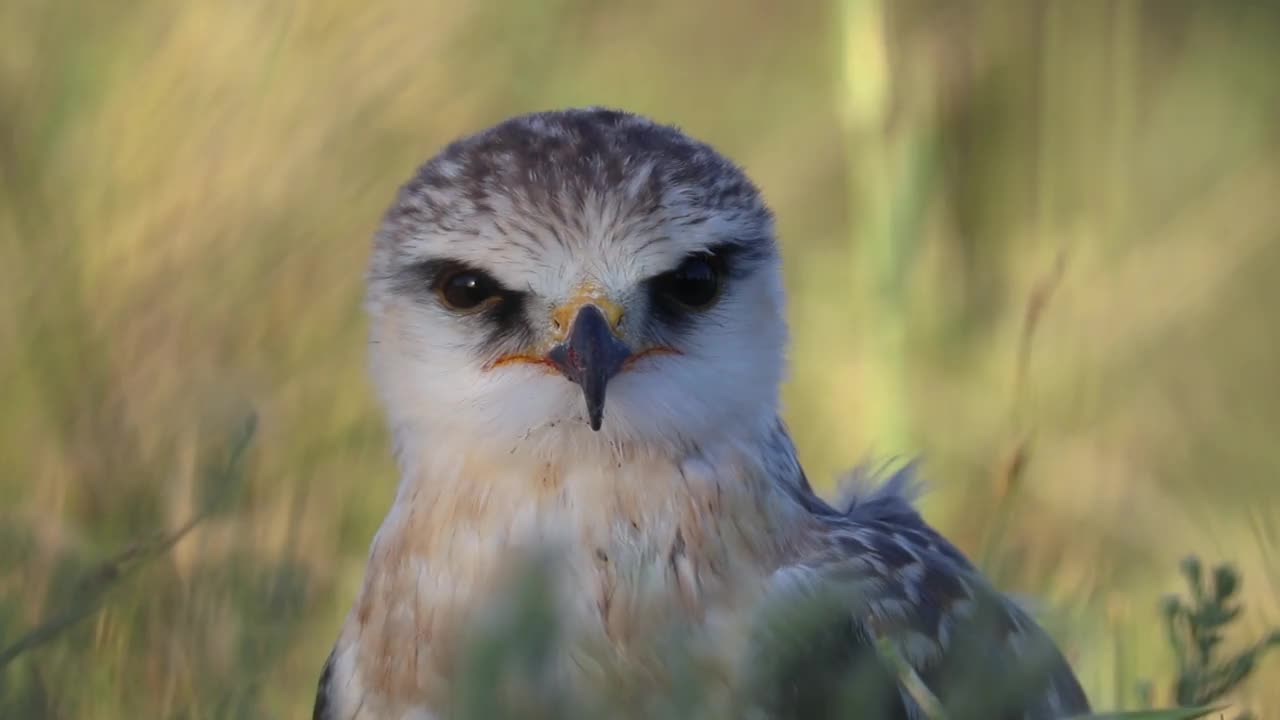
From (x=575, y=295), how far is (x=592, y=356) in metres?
0.19

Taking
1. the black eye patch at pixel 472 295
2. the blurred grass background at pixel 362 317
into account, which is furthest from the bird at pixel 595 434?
the blurred grass background at pixel 362 317

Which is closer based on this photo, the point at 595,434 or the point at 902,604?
the point at 595,434

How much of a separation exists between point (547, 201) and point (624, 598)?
2.34ft

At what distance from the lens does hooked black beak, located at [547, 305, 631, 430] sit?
3.20 m

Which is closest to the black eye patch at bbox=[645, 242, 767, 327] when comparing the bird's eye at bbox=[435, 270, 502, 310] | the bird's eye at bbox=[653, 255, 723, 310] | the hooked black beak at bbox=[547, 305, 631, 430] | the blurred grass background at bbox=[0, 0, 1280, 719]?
the bird's eye at bbox=[653, 255, 723, 310]

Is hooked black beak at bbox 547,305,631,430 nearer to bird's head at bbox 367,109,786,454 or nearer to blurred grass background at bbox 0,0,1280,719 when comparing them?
bird's head at bbox 367,109,786,454

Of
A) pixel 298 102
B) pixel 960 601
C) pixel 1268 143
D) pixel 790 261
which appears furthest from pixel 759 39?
pixel 960 601

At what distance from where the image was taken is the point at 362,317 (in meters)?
5.42

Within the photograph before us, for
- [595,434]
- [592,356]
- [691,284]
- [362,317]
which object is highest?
[691,284]

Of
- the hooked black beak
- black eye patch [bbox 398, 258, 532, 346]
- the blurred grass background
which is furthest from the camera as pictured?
the blurred grass background

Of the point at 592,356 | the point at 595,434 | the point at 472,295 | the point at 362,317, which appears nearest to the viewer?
the point at 592,356

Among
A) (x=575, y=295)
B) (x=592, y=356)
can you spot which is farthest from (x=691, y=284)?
(x=592, y=356)

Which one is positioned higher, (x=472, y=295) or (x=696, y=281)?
(x=696, y=281)

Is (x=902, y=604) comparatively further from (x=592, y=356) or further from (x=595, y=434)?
(x=592, y=356)
